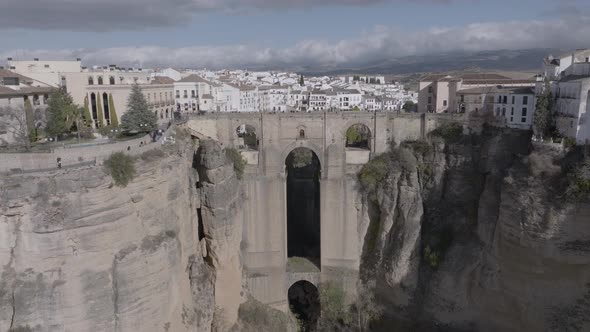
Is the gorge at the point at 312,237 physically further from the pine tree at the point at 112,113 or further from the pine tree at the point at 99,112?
the pine tree at the point at 99,112

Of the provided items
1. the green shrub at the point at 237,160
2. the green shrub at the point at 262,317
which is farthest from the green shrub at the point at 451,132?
the green shrub at the point at 262,317

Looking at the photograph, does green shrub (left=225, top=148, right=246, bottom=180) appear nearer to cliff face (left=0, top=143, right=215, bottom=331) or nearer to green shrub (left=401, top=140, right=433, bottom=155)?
cliff face (left=0, top=143, right=215, bottom=331)

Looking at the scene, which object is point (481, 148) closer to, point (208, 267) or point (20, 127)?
point (208, 267)

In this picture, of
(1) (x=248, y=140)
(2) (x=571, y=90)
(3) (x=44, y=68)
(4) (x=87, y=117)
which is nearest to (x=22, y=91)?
(4) (x=87, y=117)

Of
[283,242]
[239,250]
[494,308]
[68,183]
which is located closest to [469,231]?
[494,308]

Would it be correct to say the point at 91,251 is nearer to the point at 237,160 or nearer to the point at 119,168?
the point at 119,168

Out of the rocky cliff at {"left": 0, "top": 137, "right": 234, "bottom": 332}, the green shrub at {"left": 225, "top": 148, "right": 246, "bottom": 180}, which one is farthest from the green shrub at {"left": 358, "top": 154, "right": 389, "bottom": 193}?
the rocky cliff at {"left": 0, "top": 137, "right": 234, "bottom": 332}
